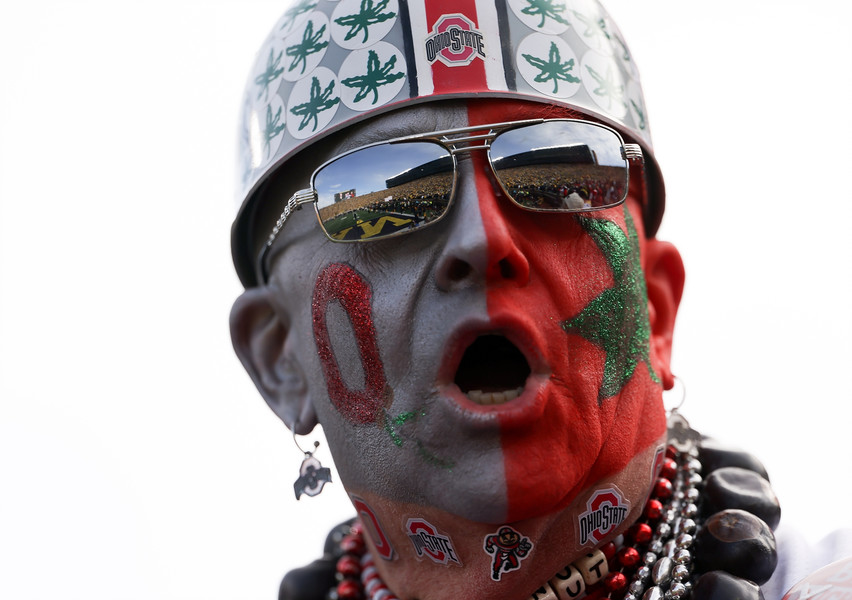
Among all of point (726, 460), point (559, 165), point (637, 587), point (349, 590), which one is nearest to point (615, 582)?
point (637, 587)

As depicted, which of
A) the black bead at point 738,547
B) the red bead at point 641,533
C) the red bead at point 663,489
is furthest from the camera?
the red bead at point 663,489

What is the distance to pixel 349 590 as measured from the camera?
2.83 metres

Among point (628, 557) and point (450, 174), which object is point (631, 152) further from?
point (628, 557)

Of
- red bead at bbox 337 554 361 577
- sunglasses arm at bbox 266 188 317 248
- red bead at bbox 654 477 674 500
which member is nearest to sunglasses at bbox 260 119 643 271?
sunglasses arm at bbox 266 188 317 248

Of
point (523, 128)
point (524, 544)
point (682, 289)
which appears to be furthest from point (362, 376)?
point (682, 289)

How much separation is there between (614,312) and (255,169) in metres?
1.12

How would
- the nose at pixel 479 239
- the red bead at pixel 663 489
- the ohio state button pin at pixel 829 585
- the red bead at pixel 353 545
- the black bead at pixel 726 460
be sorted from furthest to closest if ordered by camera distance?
the red bead at pixel 353 545 → the black bead at pixel 726 460 → the red bead at pixel 663 489 → the nose at pixel 479 239 → the ohio state button pin at pixel 829 585

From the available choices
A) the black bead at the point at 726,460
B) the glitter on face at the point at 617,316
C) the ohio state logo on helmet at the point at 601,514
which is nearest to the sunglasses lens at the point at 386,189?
the glitter on face at the point at 617,316

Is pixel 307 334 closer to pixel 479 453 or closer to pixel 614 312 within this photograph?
pixel 479 453

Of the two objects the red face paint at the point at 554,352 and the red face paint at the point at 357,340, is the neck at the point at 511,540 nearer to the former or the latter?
the red face paint at the point at 554,352

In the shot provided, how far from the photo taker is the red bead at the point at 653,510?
94.9 inches

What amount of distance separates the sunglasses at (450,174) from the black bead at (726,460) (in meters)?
0.90

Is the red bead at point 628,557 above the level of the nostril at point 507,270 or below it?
below

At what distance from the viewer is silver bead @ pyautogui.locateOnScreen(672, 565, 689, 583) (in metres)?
2.26
